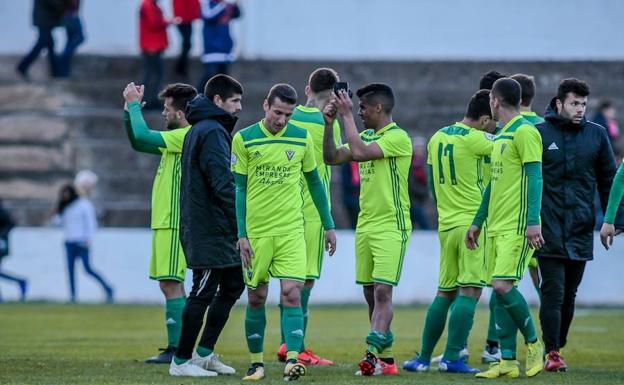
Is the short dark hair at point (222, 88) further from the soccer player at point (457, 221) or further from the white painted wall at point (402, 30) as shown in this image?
the white painted wall at point (402, 30)

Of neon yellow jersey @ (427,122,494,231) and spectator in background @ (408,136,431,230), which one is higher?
neon yellow jersey @ (427,122,494,231)

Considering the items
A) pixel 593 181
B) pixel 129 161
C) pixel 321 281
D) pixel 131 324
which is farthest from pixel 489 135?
pixel 129 161

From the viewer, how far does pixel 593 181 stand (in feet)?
41.1

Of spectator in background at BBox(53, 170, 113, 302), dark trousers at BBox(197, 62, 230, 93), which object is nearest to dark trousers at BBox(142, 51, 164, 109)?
dark trousers at BBox(197, 62, 230, 93)

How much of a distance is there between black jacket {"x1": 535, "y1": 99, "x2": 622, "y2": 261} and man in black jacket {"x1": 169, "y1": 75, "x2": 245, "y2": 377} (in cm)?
275

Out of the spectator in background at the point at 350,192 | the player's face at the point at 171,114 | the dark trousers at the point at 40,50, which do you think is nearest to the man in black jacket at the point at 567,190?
the player's face at the point at 171,114

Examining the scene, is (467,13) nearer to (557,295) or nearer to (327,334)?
(327,334)

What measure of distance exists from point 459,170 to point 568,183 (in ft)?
3.08

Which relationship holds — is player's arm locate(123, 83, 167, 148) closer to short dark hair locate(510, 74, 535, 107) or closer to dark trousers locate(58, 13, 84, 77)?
short dark hair locate(510, 74, 535, 107)

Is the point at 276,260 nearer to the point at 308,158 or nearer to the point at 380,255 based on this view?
the point at 308,158

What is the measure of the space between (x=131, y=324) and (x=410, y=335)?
393 centimetres

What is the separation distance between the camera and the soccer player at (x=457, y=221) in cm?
1219

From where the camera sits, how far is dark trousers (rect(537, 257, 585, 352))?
475 inches

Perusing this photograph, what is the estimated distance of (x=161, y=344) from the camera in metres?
15.3
